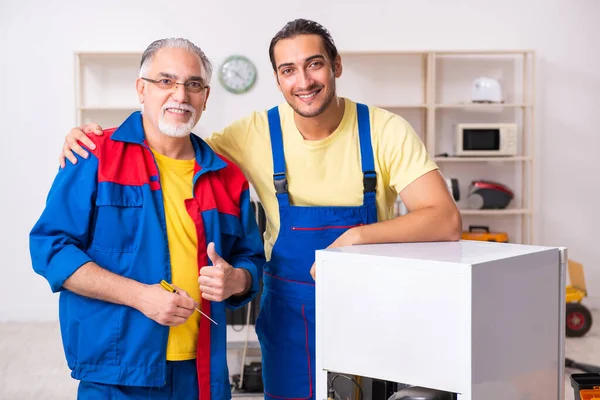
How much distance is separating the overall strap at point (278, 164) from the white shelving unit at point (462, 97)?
3.74m

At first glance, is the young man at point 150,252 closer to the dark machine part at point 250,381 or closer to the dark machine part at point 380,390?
the dark machine part at point 380,390

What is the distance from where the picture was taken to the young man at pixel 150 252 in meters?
1.53

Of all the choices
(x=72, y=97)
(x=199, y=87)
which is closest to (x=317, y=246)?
(x=199, y=87)

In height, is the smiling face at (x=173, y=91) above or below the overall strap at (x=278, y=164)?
above

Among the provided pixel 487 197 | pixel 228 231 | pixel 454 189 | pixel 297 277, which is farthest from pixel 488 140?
pixel 228 231

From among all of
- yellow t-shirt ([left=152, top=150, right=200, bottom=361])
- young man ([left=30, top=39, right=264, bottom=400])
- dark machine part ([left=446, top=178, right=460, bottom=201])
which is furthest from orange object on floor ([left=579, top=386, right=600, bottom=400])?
dark machine part ([left=446, top=178, right=460, bottom=201])

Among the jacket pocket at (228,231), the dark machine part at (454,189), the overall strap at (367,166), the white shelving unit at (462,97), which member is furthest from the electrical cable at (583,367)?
the jacket pocket at (228,231)

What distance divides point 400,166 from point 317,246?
0.30 meters

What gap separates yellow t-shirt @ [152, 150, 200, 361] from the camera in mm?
1613

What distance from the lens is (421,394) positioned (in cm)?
121

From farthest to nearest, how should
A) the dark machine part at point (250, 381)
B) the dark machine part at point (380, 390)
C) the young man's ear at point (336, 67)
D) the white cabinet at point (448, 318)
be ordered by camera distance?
the dark machine part at point (250, 381) → the young man's ear at point (336, 67) → the dark machine part at point (380, 390) → the white cabinet at point (448, 318)

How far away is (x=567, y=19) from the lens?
5.66 meters

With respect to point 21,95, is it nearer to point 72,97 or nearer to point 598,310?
point 72,97

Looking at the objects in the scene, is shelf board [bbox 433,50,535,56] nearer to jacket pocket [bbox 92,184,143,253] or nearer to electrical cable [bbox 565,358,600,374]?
electrical cable [bbox 565,358,600,374]
